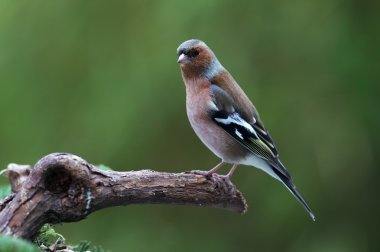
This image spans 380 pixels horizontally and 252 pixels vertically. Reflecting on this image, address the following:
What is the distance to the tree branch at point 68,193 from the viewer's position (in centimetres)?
270

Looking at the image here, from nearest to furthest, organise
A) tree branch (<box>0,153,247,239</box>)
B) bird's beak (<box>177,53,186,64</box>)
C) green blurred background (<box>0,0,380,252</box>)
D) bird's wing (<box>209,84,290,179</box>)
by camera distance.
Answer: tree branch (<box>0,153,247,239</box>) → bird's wing (<box>209,84,290,179</box>) → bird's beak (<box>177,53,186,64</box>) → green blurred background (<box>0,0,380,252</box>)

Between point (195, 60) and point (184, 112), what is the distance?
123 cm

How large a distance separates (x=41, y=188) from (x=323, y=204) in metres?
3.17

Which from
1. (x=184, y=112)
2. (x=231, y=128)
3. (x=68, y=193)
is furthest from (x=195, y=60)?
(x=68, y=193)

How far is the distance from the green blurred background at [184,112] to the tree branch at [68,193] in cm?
229

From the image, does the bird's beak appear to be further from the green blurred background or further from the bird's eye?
the green blurred background

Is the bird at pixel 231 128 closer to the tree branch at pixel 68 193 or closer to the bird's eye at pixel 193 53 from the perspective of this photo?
the bird's eye at pixel 193 53

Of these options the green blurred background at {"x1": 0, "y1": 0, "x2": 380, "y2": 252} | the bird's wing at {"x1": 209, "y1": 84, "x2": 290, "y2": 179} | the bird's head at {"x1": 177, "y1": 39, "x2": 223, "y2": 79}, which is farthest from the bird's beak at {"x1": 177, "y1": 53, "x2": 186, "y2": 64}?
the green blurred background at {"x1": 0, "y1": 0, "x2": 380, "y2": 252}

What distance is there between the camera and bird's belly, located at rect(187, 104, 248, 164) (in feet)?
13.1

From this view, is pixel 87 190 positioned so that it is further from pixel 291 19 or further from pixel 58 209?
pixel 291 19

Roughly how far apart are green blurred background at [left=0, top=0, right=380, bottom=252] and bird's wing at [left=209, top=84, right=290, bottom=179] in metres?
1.32

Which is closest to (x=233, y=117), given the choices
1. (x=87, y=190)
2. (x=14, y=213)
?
(x=87, y=190)

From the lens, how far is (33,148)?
5.45m

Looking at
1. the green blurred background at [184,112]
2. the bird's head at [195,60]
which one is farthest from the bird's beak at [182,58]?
the green blurred background at [184,112]
